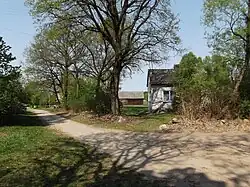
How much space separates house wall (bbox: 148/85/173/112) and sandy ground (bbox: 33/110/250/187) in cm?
2663

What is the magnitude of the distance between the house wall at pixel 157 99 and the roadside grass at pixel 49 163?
1153 inches

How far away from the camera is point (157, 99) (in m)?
42.9

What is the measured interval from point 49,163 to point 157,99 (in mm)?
34076

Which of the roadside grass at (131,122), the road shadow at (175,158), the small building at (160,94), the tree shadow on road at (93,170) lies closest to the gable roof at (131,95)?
the small building at (160,94)

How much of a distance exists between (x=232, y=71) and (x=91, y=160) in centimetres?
1562

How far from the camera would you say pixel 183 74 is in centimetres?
3681

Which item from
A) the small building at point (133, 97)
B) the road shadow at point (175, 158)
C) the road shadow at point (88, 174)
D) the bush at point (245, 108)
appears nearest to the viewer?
the road shadow at point (88, 174)

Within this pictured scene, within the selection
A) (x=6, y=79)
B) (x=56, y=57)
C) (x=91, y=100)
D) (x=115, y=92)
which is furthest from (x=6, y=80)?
(x=56, y=57)

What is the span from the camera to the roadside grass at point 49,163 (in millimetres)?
7531

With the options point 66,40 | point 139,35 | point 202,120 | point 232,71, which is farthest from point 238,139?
point 66,40

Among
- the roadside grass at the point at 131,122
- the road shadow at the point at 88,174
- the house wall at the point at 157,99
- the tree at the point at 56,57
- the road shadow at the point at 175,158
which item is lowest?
the road shadow at the point at 88,174

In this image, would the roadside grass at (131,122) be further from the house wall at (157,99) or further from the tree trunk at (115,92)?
the house wall at (157,99)

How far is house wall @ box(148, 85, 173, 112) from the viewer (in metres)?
42.2

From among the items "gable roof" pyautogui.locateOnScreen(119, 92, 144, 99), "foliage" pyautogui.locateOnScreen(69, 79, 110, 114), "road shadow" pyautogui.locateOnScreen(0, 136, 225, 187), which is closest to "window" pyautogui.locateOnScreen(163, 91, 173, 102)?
"foliage" pyautogui.locateOnScreen(69, 79, 110, 114)
